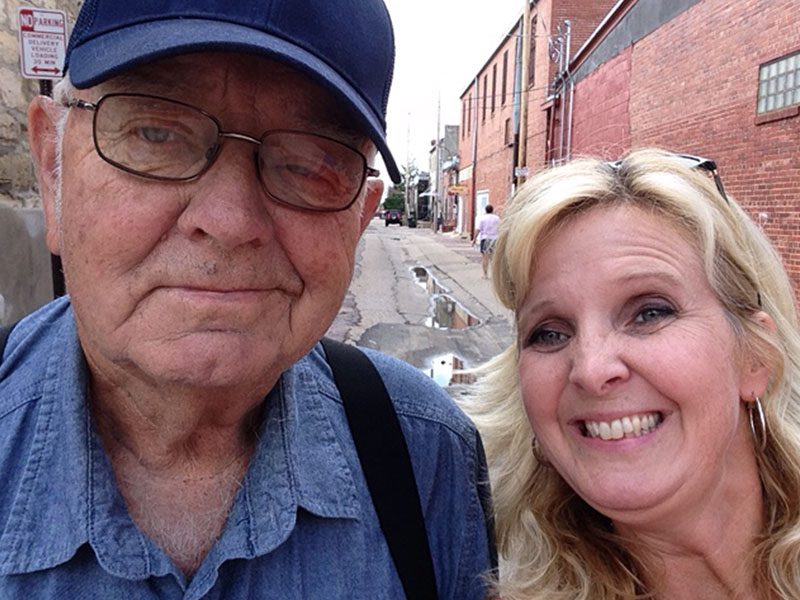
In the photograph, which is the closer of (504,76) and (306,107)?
(306,107)

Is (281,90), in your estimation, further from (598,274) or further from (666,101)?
(666,101)

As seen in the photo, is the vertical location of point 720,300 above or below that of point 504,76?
below

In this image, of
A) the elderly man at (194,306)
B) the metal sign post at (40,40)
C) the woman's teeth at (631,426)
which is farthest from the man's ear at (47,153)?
the metal sign post at (40,40)

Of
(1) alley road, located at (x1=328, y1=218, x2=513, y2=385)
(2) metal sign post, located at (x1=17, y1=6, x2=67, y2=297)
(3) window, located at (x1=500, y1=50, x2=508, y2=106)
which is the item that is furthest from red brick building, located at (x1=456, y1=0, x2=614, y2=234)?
(2) metal sign post, located at (x1=17, y1=6, x2=67, y2=297)

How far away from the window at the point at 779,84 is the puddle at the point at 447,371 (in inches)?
214

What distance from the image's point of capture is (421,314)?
11.2 metres

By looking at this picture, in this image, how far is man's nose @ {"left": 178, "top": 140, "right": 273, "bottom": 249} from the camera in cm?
115

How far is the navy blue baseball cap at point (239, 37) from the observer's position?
3.50 feet

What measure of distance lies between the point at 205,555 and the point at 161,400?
30 cm

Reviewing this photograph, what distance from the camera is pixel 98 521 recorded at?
3.93 feet

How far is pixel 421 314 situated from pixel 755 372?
946cm

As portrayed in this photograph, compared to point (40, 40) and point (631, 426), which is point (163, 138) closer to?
point (631, 426)

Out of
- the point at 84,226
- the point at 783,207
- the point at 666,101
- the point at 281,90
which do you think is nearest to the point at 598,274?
the point at 281,90

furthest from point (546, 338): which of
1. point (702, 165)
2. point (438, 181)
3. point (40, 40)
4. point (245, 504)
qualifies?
point (438, 181)
